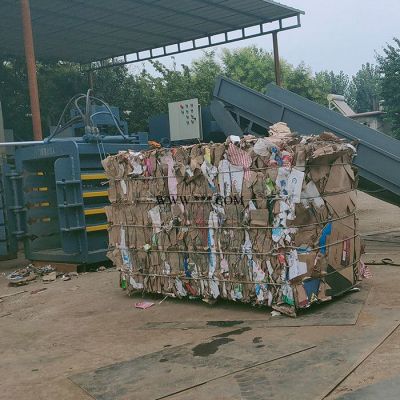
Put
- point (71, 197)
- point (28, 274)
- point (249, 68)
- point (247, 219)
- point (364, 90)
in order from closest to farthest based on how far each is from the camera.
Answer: point (247, 219) < point (71, 197) < point (28, 274) < point (249, 68) < point (364, 90)

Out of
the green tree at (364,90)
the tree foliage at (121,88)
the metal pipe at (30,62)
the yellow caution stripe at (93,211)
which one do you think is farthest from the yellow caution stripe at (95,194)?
the green tree at (364,90)

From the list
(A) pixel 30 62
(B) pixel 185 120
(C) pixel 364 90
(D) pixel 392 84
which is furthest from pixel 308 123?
(C) pixel 364 90

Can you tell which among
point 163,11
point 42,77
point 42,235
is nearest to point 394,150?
point 42,235

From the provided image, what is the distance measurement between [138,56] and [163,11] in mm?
5759

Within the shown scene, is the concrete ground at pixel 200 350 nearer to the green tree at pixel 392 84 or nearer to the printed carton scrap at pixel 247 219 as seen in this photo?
the printed carton scrap at pixel 247 219

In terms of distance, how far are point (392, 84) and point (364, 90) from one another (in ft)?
141

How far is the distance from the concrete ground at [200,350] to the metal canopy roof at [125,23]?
429 inches

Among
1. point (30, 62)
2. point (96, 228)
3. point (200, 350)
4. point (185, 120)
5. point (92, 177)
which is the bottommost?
point (200, 350)

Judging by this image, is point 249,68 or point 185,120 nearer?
point 185,120

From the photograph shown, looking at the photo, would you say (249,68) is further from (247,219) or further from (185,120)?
(247,219)

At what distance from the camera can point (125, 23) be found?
56.1 ft

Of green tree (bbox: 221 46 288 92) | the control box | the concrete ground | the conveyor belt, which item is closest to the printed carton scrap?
the concrete ground

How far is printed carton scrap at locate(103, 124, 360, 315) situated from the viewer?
5.41m

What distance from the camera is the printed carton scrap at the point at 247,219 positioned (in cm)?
541
